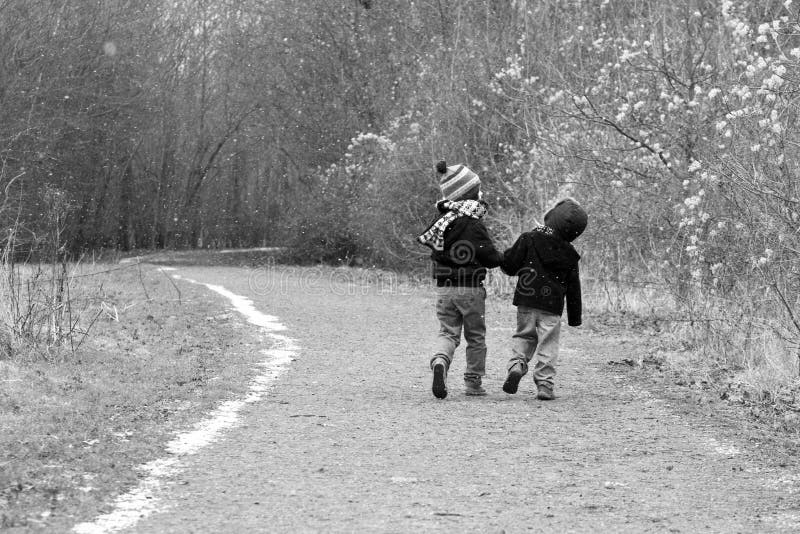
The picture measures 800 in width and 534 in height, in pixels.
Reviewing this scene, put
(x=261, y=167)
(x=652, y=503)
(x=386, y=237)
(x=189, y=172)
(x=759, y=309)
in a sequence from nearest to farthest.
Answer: (x=652, y=503) → (x=759, y=309) → (x=386, y=237) → (x=189, y=172) → (x=261, y=167)

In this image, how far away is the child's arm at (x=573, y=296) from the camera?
8695 millimetres

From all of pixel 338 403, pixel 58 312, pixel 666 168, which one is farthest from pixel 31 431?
pixel 666 168

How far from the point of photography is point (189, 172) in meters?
45.4

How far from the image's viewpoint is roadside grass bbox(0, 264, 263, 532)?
5.14 metres

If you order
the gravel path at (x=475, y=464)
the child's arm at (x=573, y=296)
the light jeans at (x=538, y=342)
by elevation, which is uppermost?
the child's arm at (x=573, y=296)

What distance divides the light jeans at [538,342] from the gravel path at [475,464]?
0.25m

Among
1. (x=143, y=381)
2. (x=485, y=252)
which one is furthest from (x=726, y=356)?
(x=143, y=381)

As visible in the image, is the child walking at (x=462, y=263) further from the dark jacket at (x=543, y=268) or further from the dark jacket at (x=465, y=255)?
the dark jacket at (x=543, y=268)

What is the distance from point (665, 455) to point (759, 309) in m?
4.64

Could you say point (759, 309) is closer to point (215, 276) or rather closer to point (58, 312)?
point (58, 312)

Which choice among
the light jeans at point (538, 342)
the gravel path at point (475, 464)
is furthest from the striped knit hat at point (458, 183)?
the gravel path at point (475, 464)

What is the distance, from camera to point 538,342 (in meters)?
8.59

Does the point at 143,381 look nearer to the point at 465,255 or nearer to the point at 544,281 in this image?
the point at 465,255

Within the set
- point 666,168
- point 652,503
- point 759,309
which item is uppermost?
point 666,168
